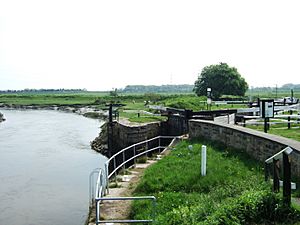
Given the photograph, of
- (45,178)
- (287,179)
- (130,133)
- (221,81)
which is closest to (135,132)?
(130,133)

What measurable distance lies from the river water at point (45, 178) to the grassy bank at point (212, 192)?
16.7ft

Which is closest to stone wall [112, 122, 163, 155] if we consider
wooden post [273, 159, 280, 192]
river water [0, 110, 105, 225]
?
river water [0, 110, 105, 225]

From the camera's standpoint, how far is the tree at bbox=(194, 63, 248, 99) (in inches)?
1984

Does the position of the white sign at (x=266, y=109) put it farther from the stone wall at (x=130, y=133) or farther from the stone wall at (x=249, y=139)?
the stone wall at (x=130, y=133)

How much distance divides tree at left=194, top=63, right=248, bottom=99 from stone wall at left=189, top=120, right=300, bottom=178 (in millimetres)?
36035

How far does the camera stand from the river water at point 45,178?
47.6 feet

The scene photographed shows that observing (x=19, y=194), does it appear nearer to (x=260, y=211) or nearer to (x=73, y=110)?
(x=260, y=211)

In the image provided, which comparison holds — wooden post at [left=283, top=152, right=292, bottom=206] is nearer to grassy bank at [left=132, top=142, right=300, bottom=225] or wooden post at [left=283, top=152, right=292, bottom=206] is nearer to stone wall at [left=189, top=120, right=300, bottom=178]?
grassy bank at [left=132, top=142, right=300, bottom=225]

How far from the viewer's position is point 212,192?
774 cm

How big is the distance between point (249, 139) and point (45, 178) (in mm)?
12997

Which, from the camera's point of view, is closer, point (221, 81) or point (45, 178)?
point (45, 178)

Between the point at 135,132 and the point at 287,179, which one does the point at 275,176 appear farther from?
the point at 135,132

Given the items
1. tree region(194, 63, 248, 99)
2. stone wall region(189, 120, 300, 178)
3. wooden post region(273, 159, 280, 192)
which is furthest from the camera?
tree region(194, 63, 248, 99)

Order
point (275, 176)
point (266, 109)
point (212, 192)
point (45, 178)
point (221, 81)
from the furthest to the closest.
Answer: point (221, 81) → point (45, 178) → point (266, 109) → point (212, 192) → point (275, 176)
